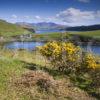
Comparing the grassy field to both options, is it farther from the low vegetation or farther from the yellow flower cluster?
the yellow flower cluster

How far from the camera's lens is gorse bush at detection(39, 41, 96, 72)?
2022 centimetres

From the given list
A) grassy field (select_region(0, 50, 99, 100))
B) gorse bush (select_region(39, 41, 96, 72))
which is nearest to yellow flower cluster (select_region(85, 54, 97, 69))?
gorse bush (select_region(39, 41, 96, 72))

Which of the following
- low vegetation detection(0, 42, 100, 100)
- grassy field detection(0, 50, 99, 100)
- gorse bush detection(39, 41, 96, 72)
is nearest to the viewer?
grassy field detection(0, 50, 99, 100)

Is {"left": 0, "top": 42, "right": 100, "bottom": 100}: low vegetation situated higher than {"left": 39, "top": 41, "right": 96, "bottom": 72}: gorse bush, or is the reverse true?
{"left": 39, "top": 41, "right": 96, "bottom": 72}: gorse bush

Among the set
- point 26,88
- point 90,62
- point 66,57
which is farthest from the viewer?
point 66,57

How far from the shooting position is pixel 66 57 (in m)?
20.4

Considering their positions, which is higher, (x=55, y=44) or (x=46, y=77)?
(x=55, y=44)

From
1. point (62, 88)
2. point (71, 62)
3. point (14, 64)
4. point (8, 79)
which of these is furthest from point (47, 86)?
point (71, 62)

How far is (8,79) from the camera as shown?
1569 cm

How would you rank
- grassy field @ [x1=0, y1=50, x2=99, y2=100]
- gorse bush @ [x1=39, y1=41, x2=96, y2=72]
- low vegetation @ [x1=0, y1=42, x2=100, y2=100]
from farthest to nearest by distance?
1. gorse bush @ [x1=39, y1=41, x2=96, y2=72]
2. low vegetation @ [x1=0, y1=42, x2=100, y2=100]
3. grassy field @ [x1=0, y1=50, x2=99, y2=100]

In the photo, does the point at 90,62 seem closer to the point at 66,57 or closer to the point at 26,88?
the point at 66,57

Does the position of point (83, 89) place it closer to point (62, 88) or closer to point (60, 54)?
point (62, 88)

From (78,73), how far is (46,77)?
4277 millimetres

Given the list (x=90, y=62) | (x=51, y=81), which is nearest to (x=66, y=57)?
(x=90, y=62)
